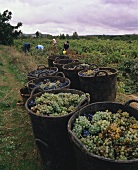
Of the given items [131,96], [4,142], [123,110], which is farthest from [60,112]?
[131,96]

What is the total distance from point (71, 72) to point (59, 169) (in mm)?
2406

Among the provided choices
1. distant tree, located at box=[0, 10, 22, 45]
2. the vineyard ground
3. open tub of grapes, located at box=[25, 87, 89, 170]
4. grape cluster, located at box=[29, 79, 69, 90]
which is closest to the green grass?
the vineyard ground

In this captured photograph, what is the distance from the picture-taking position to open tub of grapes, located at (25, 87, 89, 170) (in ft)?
7.89

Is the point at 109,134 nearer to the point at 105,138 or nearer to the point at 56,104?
the point at 105,138

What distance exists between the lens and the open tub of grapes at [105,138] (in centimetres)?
164

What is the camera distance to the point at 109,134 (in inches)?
75.0

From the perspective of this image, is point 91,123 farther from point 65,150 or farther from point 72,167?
point 72,167

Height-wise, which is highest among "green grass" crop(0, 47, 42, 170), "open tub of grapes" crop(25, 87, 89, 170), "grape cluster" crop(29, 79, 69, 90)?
"grape cluster" crop(29, 79, 69, 90)

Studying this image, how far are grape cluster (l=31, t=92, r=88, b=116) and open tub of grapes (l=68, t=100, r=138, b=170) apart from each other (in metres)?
0.30

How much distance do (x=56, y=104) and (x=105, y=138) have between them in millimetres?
896

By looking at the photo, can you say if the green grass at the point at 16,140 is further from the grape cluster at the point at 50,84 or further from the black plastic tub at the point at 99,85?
the black plastic tub at the point at 99,85

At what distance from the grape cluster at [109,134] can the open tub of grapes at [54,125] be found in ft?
1.05

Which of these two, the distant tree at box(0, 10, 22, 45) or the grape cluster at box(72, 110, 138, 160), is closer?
the grape cluster at box(72, 110, 138, 160)

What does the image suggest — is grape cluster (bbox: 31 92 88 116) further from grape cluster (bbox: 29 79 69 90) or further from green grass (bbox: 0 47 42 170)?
green grass (bbox: 0 47 42 170)
